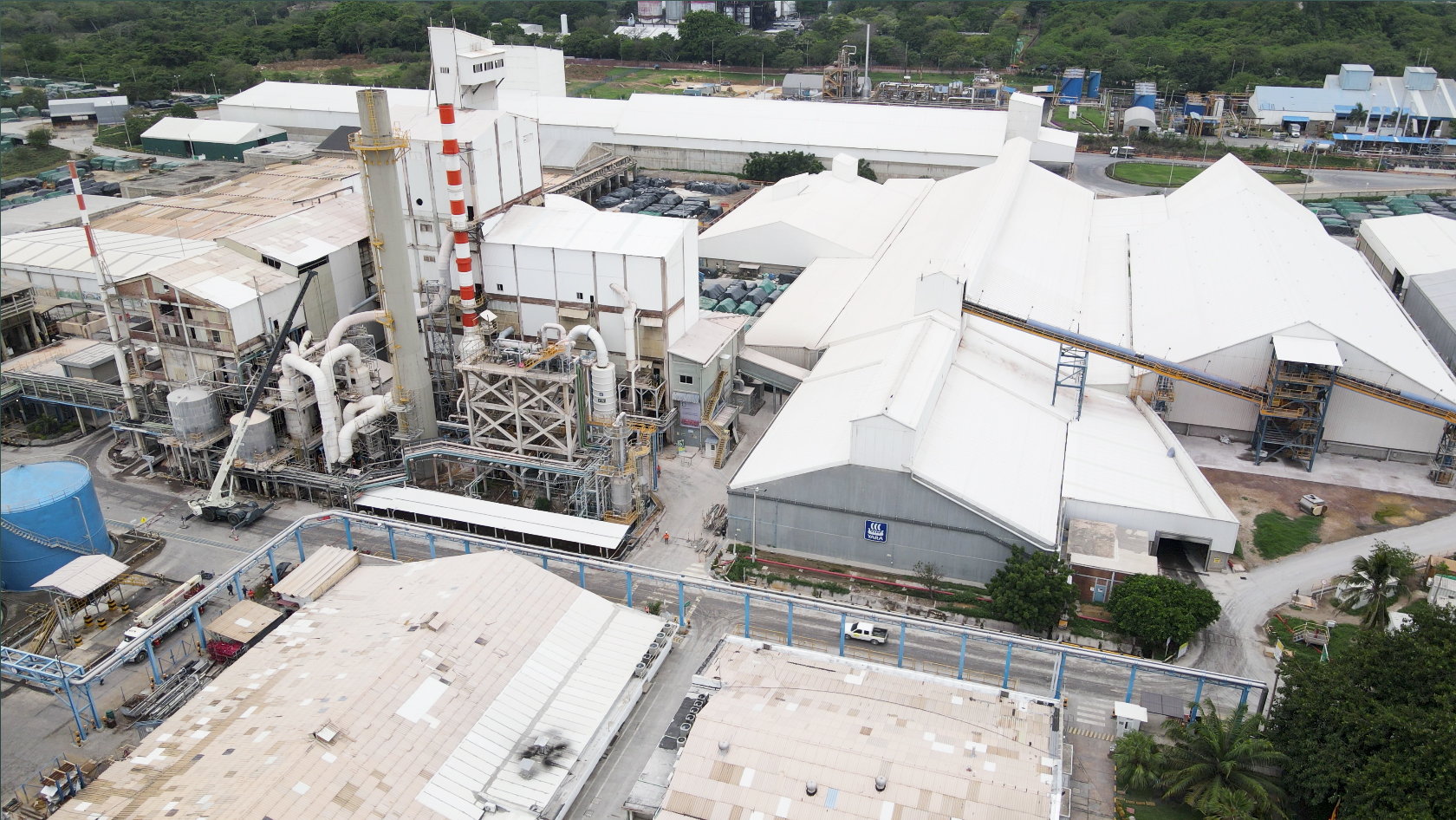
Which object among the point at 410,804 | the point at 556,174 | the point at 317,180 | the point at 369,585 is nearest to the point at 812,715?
the point at 410,804

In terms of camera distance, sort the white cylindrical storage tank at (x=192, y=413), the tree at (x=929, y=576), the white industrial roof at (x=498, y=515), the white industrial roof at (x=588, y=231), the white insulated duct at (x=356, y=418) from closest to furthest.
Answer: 1. the tree at (x=929, y=576)
2. the white industrial roof at (x=498, y=515)
3. the white insulated duct at (x=356, y=418)
4. the white cylindrical storage tank at (x=192, y=413)
5. the white industrial roof at (x=588, y=231)

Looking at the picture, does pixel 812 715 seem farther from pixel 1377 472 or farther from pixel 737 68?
pixel 737 68

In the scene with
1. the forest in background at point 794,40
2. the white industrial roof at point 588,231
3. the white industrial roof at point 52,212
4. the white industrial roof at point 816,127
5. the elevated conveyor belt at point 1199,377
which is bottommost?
the elevated conveyor belt at point 1199,377

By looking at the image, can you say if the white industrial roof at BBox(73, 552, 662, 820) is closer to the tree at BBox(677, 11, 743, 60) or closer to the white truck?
the white truck

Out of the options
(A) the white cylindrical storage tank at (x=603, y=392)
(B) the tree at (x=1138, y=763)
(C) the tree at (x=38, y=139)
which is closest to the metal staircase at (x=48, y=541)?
(A) the white cylindrical storage tank at (x=603, y=392)

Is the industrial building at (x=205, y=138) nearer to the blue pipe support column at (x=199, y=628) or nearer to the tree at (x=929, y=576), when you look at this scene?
the blue pipe support column at (x=199, y=628)

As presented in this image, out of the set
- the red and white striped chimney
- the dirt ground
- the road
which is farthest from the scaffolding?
the road

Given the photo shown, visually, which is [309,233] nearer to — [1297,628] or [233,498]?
[233,498]
